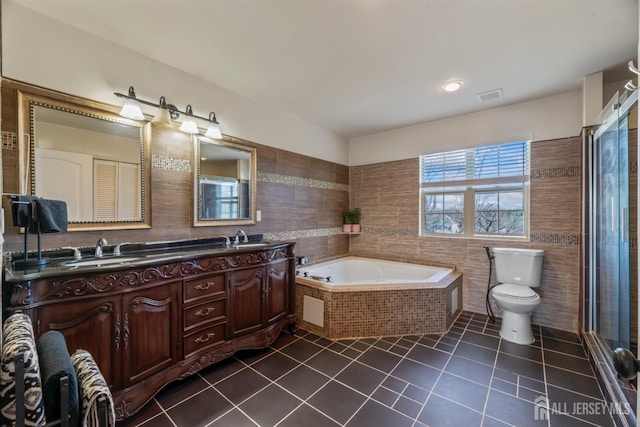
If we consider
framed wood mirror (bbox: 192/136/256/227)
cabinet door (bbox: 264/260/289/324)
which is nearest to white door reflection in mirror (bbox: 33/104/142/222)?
framed wood mirror (bbox: 192/136/256/227)

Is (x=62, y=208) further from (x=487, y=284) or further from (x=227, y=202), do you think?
(x=487, y=284)

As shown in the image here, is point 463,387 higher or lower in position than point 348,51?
lower

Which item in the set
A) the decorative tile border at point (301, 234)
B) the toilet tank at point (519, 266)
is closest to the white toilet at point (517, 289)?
the toilet tank at point (519, 266)

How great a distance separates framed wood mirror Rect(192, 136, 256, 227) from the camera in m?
2.48

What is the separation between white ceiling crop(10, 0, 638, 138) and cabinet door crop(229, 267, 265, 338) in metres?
1.79

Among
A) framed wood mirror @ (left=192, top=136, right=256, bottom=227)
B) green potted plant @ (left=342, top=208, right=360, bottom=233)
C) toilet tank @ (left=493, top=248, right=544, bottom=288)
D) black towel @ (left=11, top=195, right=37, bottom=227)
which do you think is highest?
framed wood mirror @ (left=192, top=136, right=256, bottom=227)

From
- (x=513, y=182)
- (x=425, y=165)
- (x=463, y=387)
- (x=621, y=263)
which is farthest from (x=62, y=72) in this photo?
(x=513, y=182)

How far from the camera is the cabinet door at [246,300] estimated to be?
2207mm

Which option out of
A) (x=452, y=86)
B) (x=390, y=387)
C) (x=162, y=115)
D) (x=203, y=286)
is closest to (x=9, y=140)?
(x=162, y=115)

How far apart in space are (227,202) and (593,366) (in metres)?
3.44

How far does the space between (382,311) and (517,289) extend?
1389mm

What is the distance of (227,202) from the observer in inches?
106

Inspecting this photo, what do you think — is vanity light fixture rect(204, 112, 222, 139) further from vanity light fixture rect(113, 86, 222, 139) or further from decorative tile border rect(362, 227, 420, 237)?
decorative tile border rect(362, 227, 420, 237)

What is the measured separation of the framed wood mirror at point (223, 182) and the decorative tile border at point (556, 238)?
121 inches
